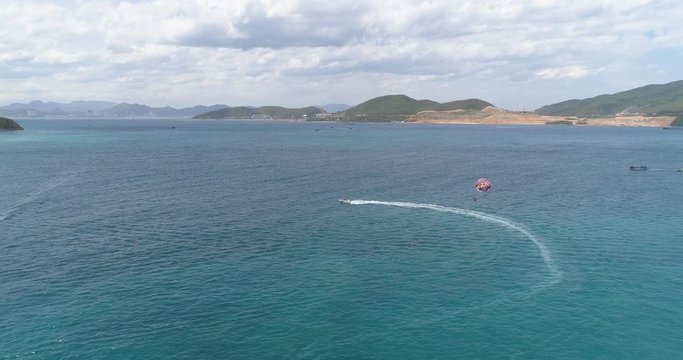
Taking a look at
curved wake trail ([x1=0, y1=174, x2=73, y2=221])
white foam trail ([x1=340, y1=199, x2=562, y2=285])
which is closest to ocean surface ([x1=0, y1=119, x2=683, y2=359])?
white foam trail ([x1=340, y1=199, x2=562, y2=285])

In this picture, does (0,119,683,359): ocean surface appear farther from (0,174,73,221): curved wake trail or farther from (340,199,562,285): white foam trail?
(0,174,73,221): curved wake trail

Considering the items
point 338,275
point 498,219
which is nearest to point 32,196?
point 338,275

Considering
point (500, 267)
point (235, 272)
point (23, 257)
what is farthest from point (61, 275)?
point (500, 267)

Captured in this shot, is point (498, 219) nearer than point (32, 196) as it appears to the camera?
Yes

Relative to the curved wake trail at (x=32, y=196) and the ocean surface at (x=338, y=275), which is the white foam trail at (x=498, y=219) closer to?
the ocean surface at (x=338, y=275)

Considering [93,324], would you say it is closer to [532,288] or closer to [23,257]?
[23,257]

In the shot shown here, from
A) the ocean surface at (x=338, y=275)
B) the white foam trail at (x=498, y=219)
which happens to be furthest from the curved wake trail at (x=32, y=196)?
the white foam trail at (x=498, y=219)

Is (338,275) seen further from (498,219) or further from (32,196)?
(32,196)

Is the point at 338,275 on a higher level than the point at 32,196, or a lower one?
lower
